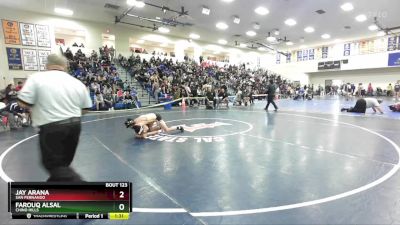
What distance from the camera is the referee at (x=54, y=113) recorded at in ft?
6.89

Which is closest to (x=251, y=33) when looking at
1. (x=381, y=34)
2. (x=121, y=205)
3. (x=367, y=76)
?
(x=381, y=34)

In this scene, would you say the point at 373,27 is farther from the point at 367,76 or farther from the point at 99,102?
the point at 99,102

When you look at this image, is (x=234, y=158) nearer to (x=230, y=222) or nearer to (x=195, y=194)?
(x=195, y=194)

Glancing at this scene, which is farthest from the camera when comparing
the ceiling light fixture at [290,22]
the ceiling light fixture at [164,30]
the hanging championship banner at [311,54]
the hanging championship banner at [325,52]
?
the hanging championship banner at [311,54]

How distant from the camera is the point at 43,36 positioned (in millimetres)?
15758

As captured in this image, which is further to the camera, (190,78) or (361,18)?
(190,78)

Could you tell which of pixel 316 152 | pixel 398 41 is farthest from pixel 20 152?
pixel 398 41

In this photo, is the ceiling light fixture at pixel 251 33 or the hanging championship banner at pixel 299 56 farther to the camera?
the hanging championship banner at pixel 299 56

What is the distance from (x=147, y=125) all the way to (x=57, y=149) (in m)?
4.18

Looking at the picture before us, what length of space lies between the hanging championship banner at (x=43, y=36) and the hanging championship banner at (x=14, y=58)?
1.33m

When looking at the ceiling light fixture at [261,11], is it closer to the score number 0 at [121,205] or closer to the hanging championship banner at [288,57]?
the score number 0 at [121,205]

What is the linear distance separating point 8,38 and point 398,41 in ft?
105

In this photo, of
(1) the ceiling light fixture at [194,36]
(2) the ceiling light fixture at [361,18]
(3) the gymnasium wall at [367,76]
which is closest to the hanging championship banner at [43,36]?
(1) the ceiling light fixture at [194,36]

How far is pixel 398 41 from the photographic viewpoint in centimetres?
2353
